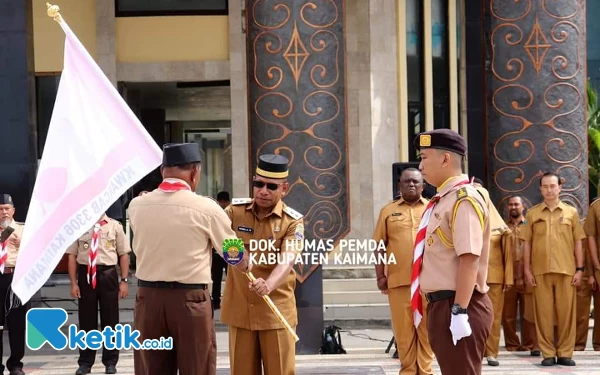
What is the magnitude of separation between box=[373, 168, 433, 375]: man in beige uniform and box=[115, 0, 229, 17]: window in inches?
268

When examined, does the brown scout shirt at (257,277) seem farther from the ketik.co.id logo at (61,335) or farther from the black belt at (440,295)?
the ketik.co.id logo at (61,335)

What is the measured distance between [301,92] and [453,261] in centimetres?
548

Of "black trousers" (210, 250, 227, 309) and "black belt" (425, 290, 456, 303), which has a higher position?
"black belt" (425, 290, 456, 303)

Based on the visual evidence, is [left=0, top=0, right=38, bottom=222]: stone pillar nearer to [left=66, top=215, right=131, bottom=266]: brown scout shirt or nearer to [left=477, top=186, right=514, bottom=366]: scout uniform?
[left=66, top=215, right=131, bottom=266]: brown scout shirt

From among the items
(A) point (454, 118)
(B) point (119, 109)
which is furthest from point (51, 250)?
(A) point (454, 118)

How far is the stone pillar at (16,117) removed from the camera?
1165 centimetres

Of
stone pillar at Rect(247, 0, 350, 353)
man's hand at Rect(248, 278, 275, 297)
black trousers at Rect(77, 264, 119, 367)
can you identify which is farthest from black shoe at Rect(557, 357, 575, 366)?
man's hand at Rect(248, 278, 275, 297)

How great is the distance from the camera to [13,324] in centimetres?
967

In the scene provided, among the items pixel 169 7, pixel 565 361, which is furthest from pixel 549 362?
pixel 169 7

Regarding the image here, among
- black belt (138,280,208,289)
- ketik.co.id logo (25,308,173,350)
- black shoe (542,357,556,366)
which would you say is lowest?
black shoe (542,357,556,366)

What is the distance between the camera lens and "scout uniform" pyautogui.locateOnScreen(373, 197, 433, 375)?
8414 millimetres

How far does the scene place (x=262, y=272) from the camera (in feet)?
21.2

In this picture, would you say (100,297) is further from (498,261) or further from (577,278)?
(577,278)

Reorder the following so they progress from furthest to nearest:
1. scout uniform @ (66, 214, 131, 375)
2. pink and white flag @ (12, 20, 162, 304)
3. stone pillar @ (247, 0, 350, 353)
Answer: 1. stone pillar @ (247, 0, 350, 353)
2. scout uniform @ (66, 214, 131, 375)
3. pink and white flag @ (12, 20, 162, 304)
